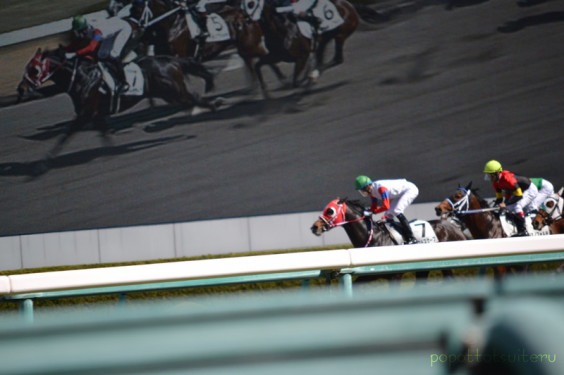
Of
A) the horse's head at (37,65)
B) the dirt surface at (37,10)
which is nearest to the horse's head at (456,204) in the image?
the dirt surface at (37,10)

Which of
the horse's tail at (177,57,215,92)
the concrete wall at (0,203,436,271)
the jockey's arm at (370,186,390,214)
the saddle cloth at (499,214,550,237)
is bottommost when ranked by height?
the concrete wall at (0,203,436,271)

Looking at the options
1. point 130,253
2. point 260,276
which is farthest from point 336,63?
point 260,276

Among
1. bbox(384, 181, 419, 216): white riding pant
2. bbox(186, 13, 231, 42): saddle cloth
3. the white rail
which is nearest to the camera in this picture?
the white rail

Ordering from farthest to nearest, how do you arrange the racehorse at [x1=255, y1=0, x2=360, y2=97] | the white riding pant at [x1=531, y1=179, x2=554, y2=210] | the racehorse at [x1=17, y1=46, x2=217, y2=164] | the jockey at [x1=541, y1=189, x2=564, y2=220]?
the racehorse at [x1=255, y1=0, x2=360, y2=97] < the racehorse at [x1=17, y1=46, x2=217, y2=164] < the jockey at [x1=541, y1=189, x2=564, y2=220] < the white riding pant at [x1=531, y1=179, x2=554, y2=210]

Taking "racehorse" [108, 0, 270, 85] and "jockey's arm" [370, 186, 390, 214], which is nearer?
"jockey's arm" [370, 186, 390, 214]

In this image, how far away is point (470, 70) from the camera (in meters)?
15.2

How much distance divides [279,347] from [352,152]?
1406 cm

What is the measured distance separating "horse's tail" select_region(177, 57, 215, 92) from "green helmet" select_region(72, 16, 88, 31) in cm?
205

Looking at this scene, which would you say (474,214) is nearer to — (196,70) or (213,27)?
(196,70)

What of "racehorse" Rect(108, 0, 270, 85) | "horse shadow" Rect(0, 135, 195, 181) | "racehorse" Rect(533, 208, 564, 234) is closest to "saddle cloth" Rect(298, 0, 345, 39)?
"racehorse" Rect(108, 0, 270, 85)

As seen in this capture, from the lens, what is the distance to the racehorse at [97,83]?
14555 millimetres

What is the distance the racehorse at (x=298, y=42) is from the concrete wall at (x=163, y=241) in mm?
2924

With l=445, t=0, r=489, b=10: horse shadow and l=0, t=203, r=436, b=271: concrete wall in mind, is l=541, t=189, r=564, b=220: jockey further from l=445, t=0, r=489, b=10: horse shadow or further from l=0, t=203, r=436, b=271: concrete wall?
l=445, t=0, r=489, b=10: horse shadow

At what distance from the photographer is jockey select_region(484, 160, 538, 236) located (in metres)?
8.64
